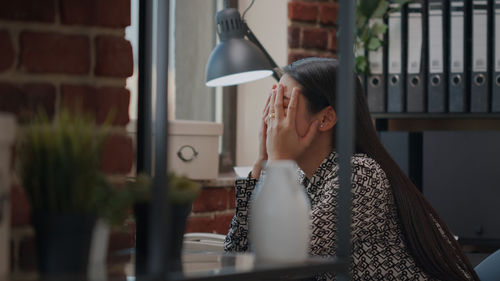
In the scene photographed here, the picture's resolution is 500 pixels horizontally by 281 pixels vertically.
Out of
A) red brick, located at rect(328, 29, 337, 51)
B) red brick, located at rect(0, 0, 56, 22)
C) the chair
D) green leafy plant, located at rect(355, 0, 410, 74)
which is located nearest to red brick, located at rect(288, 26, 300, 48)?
red brick, located at rect(328, 29, 337, 51)

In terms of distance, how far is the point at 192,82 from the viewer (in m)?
2.55

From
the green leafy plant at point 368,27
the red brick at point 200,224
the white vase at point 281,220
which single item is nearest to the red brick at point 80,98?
the white vase at point 281,220

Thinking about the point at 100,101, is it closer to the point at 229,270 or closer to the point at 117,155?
the point at 117,155

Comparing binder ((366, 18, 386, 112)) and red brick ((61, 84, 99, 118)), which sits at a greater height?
binder ((366, 18, 386, 112))

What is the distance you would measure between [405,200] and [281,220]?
0.74 metres

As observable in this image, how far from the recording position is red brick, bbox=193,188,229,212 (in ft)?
7.22

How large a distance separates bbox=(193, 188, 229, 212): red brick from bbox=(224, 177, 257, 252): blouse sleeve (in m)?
0.56

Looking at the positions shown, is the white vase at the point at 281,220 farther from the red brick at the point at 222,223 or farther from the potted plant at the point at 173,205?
the red brick at the point at 222,223

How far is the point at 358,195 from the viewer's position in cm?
151

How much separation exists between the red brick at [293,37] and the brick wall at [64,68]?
1.30m

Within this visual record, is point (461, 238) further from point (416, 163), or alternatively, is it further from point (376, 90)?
point (376, 90)

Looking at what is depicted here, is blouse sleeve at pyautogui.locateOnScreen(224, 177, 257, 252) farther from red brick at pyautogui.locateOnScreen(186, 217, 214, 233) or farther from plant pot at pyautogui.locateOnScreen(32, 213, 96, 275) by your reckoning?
plant pot at pyautogui.locateOnScreen(32, 213, 96, 275)

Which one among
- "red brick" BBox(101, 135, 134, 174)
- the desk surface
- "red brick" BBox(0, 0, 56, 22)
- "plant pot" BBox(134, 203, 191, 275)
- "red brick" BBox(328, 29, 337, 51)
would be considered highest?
"red brick" BBox(328, 29, 337, 51)

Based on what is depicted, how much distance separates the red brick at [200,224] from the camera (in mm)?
2150
